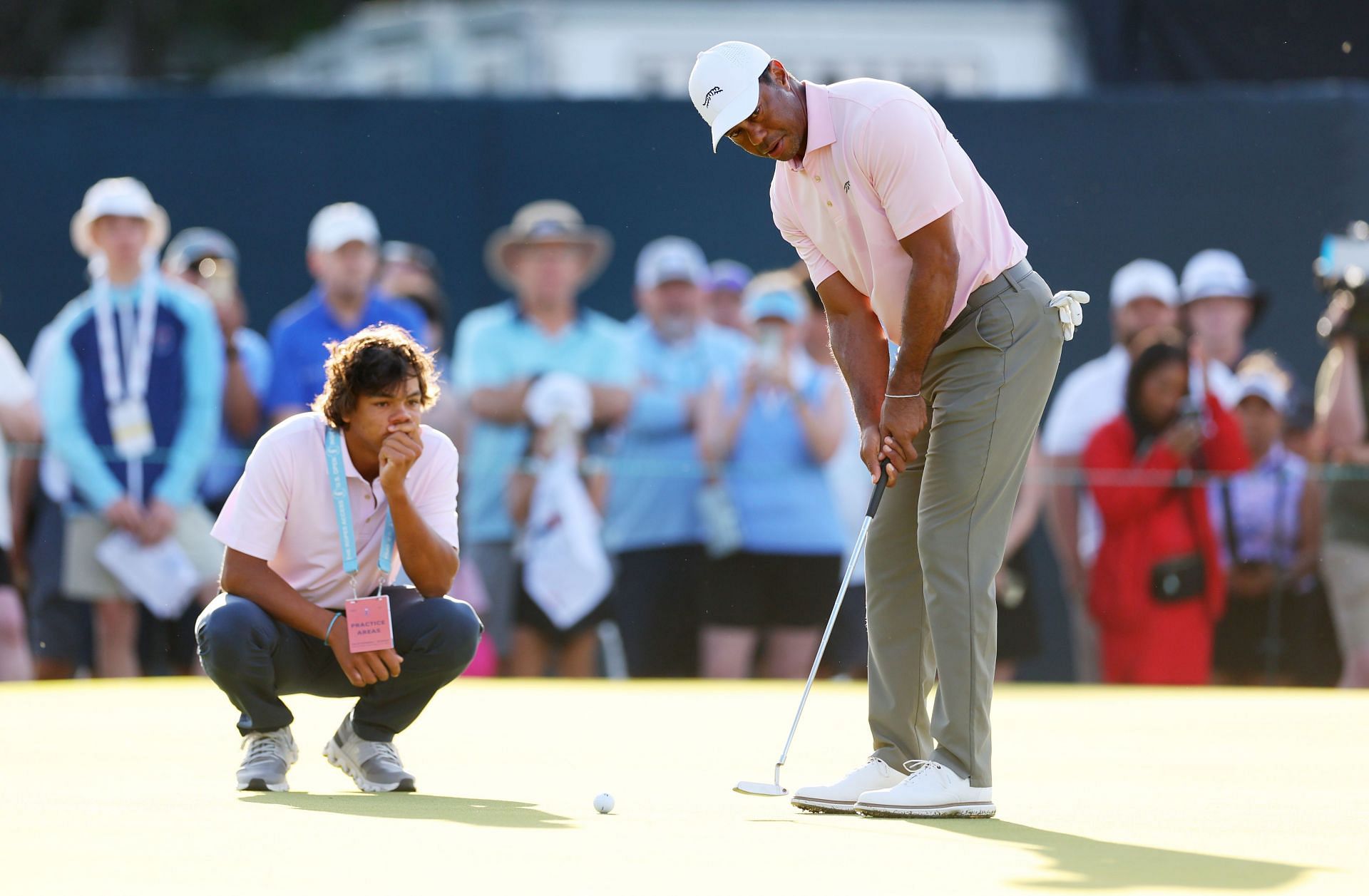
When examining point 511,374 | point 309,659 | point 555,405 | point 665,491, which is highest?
point 511,374

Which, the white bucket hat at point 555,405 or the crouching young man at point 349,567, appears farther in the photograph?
the white bucket hat at point 555,405

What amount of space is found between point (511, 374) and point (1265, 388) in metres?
3.13

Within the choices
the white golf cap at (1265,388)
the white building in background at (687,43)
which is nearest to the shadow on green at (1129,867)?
the white golf cap at (1265,388)

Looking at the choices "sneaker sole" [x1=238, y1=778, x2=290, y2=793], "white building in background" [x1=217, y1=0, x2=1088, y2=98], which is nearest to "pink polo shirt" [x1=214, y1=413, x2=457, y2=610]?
"sneaker sole" [x1=238, y1=778, x2=290, y2=793]

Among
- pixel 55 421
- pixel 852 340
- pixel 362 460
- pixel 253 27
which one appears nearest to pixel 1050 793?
pixel 852 340

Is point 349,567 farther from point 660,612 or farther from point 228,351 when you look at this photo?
point 228,351

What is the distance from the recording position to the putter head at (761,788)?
400cm

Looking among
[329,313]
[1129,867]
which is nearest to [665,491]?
[329,313]

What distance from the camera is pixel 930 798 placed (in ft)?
12.2

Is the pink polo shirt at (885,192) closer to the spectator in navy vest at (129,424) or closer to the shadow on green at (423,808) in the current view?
the shadow on green at (423,808)

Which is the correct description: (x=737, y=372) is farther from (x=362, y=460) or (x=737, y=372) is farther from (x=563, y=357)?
A: (x=362, y=460)

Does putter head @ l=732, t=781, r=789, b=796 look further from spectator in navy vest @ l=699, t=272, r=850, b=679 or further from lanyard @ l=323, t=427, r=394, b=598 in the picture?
spectator in navy vest @ l=699, t=272, r=850, b=679

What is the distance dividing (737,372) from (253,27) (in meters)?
18.3

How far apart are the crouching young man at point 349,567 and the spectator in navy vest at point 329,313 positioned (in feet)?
11.5
